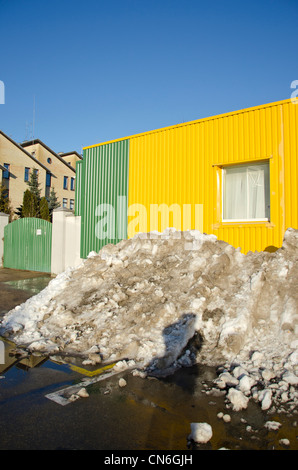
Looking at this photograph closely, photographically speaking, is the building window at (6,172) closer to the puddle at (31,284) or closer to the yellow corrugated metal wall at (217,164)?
the puddle at (31,284)

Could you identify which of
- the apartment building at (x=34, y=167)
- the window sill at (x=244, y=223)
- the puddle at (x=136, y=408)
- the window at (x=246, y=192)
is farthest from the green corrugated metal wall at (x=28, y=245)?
→ the apartment building at (x=34, y=167)

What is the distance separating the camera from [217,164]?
959cm

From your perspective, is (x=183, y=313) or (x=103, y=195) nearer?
(x=183, y=313)

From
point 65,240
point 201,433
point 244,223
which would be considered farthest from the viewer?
point 65,240

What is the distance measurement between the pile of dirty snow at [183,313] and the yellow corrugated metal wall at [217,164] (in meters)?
1.93

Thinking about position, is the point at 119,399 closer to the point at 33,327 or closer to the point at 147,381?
the point at 147,381

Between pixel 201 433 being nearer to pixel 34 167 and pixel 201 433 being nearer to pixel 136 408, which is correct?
pixel 136 408

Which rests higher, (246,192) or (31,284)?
(246,192)

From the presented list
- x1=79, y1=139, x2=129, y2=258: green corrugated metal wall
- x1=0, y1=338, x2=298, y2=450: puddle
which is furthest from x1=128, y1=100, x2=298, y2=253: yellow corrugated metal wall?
x1=0, y1=338, x2=298, y2=450: puddle

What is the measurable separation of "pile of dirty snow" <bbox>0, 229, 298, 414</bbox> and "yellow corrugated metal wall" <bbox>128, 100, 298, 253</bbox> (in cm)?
193

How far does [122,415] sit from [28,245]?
12.8 m

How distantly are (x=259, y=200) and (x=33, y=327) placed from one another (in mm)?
6712

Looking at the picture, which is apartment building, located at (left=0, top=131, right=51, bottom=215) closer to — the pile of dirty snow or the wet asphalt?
the pile of dirty snow

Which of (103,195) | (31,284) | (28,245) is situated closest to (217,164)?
(103,195)
